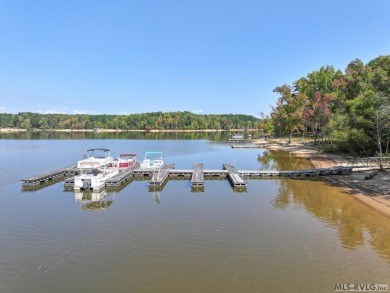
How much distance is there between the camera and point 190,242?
53.3ft

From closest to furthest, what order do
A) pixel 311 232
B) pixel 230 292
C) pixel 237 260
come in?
1. pixel 230 292
2. pixel 237 260
3. pixel 311 232

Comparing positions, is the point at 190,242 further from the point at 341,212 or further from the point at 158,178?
the point at 158,178

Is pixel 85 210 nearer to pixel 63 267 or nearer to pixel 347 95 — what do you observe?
pixel 63 267

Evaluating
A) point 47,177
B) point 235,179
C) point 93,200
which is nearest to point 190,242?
point 93,200

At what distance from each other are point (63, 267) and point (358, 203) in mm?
21827

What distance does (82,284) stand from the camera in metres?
12.0

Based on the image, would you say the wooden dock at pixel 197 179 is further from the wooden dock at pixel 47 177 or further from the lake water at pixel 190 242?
the wooden dock at pixel 47 177

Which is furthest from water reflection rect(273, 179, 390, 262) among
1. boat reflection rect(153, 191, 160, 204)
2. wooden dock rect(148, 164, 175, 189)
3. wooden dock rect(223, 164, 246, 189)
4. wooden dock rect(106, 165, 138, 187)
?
wooden dock rect(106, 165, 138, 187)

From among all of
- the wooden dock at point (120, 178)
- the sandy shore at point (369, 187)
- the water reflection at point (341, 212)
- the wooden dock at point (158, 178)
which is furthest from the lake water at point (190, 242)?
the wooden dock at point (120, 178)

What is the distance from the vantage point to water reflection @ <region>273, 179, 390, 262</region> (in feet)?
55.0

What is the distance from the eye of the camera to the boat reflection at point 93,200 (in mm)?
23391

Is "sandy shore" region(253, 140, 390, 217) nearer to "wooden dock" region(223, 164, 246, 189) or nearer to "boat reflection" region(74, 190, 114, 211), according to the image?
"wooden dock" region(223, 164, 246, 189)

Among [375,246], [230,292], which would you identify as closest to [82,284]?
[230,292]

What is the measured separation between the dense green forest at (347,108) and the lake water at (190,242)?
16501 mm
